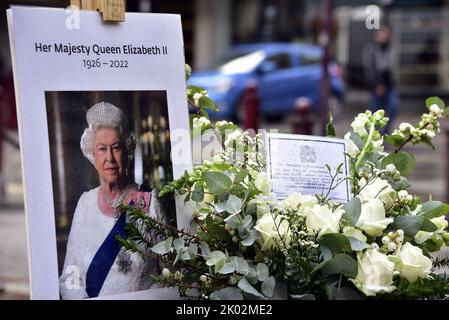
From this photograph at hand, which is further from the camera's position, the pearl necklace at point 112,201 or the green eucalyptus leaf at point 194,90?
the green eucalyptus leaf at point 194,90

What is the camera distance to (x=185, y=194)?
2055 mm

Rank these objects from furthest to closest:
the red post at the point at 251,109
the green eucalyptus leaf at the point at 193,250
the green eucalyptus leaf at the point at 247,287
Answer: the red post at the point at 251,109 < the green eucalyptus leaf at the point at 193,250 < the green eucalyptus leaf at the point at 247,287

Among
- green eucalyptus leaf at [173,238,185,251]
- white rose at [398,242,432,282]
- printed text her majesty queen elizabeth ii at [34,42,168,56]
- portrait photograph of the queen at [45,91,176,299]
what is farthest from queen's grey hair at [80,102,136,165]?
white rose at [398,242,432,282]

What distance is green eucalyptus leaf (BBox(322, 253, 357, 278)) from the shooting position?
6.17 ft

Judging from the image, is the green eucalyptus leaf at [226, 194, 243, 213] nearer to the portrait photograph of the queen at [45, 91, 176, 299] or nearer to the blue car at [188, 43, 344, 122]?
the portrait photograph of the queen at [45, 91, 176, 299]

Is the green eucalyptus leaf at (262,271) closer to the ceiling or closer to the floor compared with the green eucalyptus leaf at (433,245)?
closer to the ceiling

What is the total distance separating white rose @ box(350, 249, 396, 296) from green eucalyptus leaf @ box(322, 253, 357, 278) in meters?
0.02

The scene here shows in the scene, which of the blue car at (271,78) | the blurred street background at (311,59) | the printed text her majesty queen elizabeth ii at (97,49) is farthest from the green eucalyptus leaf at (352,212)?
the blue car at (271,78)

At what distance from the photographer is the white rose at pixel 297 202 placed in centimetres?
197

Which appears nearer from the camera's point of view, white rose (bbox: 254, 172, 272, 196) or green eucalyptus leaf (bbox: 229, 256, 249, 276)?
green eucalyptus leaf (bbox: 229, 256, 249, 276)

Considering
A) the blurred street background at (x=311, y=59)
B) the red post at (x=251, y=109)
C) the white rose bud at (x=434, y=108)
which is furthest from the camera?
the blurred street background at (x=311, y=59)

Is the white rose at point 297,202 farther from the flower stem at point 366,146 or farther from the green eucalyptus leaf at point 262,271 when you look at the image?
the flower stem at point 366,146

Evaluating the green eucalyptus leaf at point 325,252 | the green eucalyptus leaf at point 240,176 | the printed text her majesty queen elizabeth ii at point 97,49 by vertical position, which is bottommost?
the green eucalyptus leaf at point 325,252

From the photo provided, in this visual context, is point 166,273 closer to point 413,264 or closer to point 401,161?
point 413,264
